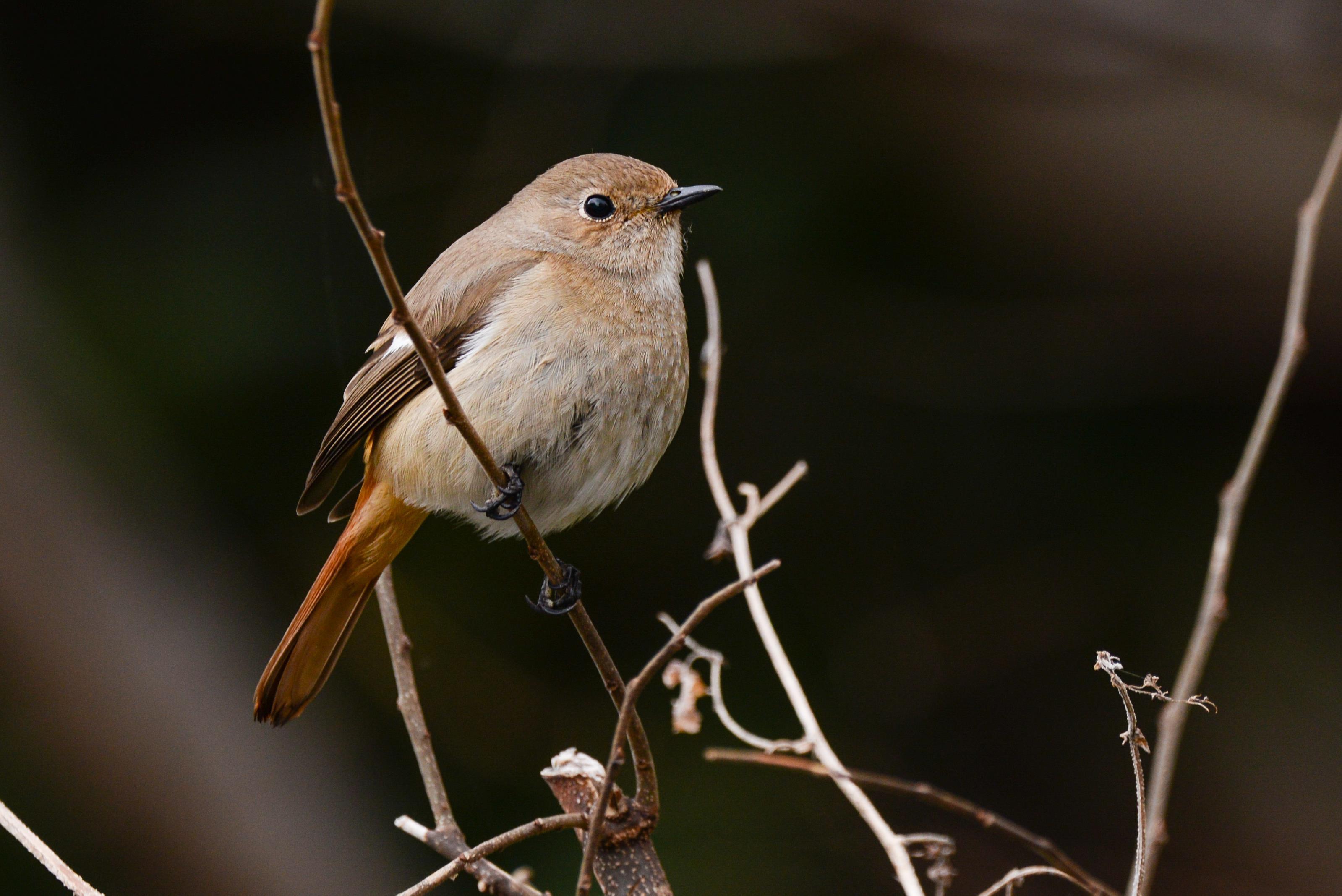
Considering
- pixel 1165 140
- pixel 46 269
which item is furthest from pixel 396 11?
pixel 1165 140

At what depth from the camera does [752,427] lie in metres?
5.06

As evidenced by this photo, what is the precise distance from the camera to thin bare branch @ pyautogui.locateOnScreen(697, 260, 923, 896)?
2033 mm

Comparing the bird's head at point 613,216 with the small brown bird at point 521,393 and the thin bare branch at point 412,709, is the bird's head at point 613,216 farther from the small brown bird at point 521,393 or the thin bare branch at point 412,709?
the thin bare branch at point 412,709

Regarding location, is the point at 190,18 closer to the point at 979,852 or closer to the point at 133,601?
the point at 133,601

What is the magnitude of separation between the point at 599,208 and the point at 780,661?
1377 mm

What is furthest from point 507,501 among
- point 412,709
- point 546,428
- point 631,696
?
point 631,696

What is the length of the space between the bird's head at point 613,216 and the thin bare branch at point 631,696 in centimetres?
162

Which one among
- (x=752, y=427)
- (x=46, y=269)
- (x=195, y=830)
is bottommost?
(x=195, y=830)

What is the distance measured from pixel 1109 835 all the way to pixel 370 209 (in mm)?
3784

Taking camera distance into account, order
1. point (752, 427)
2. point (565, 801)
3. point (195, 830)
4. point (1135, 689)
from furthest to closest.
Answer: point (752, 427)
point (195, 830)
point (565, 801)
point (1135, 689)

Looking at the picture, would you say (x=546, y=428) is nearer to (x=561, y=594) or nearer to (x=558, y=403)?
(x=558, y=403)

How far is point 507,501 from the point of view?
276 centimetres

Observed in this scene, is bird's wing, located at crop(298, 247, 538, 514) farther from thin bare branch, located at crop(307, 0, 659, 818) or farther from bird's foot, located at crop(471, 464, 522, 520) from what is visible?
thin bare branch, located at crop(307, 0, 659, 818)

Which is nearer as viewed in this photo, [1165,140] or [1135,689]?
[1135,689]
